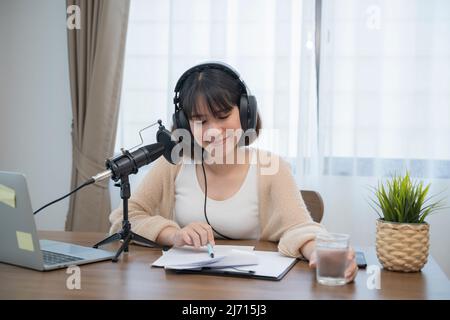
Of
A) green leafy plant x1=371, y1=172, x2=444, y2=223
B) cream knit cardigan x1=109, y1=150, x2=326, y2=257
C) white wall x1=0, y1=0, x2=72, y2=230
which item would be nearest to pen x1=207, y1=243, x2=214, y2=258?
cream knit cardigan x1=109, y1=150, x2=326, y2=257

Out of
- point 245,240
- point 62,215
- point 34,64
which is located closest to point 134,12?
point 34,64

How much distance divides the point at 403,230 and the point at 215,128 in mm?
571

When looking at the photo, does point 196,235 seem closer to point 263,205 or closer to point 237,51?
point 263,205

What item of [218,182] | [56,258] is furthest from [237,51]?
[56,258]

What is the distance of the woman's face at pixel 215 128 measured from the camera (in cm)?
150

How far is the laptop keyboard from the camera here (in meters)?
1.23

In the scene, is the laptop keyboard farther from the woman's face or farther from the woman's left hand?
the woman's left hand

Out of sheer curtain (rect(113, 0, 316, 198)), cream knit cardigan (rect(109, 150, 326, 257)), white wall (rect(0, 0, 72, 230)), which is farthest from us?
white wall (rect(0, 0, 72, 230))

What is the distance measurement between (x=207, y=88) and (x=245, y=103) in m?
0.11

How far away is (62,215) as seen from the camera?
330 centimetres

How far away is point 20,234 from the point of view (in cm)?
116

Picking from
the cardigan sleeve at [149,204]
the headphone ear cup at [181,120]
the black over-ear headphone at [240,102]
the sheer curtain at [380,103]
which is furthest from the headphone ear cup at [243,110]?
the sheer curtain at [380,103]

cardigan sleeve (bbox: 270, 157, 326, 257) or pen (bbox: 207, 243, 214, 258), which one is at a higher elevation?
cardigan sleeve (bbox: 270, 157, 326, 257)

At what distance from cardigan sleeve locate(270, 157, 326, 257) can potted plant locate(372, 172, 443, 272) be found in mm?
176
